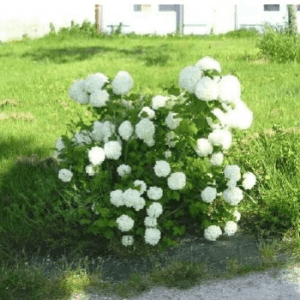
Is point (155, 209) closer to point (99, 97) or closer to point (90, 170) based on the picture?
point (90, 170)

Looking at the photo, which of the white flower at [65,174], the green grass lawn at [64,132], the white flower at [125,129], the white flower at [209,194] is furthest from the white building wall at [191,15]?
the white flower at [209,194]

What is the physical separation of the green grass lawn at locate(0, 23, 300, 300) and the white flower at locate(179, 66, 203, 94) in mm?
1114

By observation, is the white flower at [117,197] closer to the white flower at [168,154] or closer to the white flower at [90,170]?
the white flower at [90,170]

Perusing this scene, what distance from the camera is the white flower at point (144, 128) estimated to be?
3.76 m

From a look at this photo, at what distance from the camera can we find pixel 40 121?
7.18 metres

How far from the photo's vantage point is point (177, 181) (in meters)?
3.74

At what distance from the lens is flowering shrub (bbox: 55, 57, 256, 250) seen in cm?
372

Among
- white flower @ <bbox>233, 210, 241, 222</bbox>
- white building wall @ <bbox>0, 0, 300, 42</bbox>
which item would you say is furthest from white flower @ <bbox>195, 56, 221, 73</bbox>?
white building wall @ <bbox>0, 0, 300, 42</bbox>

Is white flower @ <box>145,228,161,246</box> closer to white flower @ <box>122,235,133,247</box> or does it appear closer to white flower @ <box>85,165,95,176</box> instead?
white flower @ <box>122,235,133,247</box>

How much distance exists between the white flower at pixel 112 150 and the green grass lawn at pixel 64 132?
0.67 meters

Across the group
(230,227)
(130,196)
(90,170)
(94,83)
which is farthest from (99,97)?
(230,227)

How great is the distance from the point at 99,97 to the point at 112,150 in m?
0.39

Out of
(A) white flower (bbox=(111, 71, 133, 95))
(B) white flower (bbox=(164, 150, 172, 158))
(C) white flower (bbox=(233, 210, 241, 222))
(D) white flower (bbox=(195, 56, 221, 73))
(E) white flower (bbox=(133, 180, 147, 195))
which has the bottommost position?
(C) white flower (bbox=(233, 210, 241, 222))

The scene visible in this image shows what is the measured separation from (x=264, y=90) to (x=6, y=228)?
16.9ft
